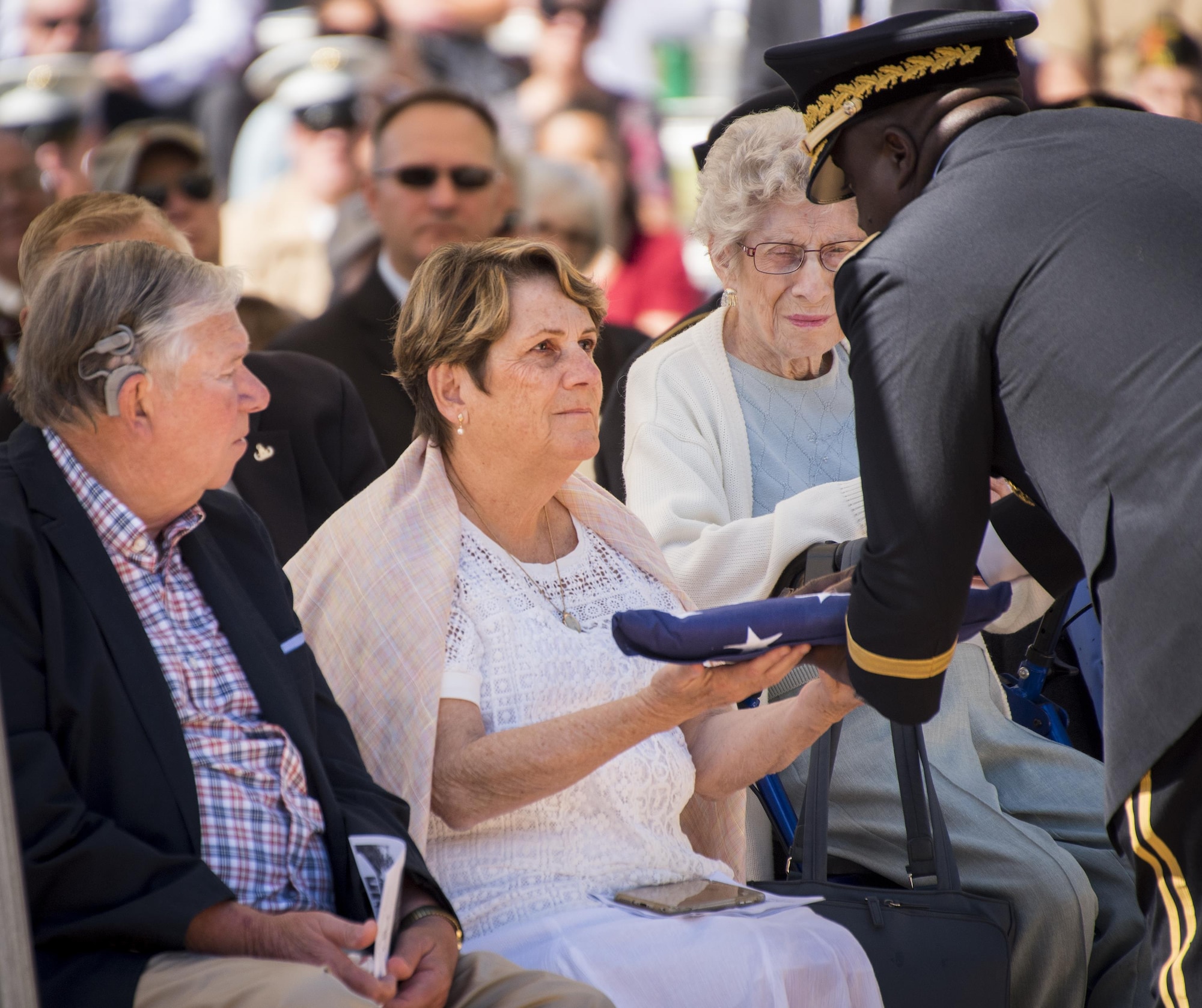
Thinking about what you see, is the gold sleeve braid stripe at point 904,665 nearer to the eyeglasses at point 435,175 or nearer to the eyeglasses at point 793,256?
the eyeglasses at point 793,256

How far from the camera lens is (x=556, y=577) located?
2887 millimetres

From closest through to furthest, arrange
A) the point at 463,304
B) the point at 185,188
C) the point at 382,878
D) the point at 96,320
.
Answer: the point at 382,878
the point at 96,320
the point at 463,304
the point at 185,188

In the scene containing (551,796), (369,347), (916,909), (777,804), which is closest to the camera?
(551,796)


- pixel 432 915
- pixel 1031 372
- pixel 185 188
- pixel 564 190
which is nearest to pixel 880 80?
pixel 1031 372

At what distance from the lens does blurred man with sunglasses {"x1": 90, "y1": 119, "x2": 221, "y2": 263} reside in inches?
195

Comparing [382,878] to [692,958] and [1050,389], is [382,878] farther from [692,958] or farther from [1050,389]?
[1050,389]

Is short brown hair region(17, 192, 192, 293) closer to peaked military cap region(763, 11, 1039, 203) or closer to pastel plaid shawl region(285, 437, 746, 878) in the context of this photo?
pastel plaid shawl region(285, 437, 746, 878)

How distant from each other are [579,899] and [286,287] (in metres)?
4.19

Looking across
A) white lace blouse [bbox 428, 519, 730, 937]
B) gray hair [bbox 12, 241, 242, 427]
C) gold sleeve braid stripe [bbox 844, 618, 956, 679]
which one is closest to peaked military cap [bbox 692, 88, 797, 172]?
white lace blouse [bbox 428, 519, 730, 937]

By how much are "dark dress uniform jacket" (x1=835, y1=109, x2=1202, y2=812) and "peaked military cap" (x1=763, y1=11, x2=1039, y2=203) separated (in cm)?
12

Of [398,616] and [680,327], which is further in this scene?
[680,327]

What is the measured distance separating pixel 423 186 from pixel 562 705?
9.10ft

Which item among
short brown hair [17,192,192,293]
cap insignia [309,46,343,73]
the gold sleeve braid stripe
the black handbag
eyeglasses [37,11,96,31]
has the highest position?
eyeglasses [37,11,96,31]

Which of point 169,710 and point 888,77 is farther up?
point 888,77
